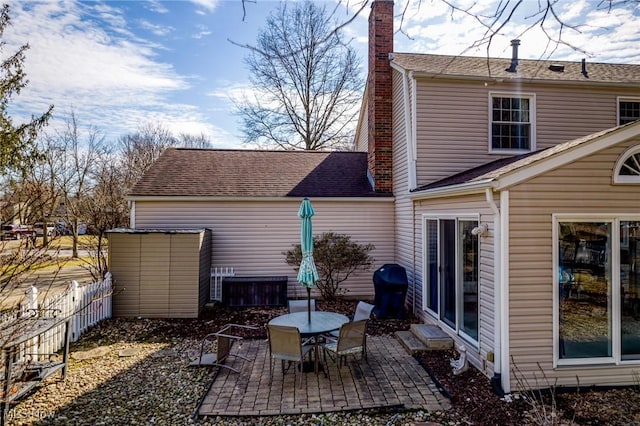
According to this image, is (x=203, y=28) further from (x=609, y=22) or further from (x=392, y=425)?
(x=392, y=425)

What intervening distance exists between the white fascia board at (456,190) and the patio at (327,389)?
2.85 metres

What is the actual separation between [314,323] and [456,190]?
3192mm

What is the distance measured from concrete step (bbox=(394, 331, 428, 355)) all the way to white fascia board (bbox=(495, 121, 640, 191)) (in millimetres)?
3104

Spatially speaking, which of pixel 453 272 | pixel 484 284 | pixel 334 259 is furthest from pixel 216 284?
pixel 484 284

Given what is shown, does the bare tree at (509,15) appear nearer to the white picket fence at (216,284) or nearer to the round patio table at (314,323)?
the round patio table at (314,323)

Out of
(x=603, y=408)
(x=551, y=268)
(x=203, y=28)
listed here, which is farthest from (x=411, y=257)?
(x=203, y=28)

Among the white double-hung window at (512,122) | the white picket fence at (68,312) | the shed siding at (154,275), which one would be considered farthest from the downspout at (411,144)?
the white picket fence at (68,312)

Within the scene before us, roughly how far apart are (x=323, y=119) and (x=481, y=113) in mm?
13497

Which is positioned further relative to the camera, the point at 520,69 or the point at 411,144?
the point at 520,69

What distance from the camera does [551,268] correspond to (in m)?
4.89

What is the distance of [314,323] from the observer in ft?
18.4

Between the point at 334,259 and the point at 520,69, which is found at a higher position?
the point at 520,69

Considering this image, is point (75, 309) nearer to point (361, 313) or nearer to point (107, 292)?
point (107, 292)

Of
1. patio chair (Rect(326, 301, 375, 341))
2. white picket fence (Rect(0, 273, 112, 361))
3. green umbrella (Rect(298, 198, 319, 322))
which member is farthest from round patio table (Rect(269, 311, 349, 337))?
white picket fence (Rect(0, 273, 112, 361))
